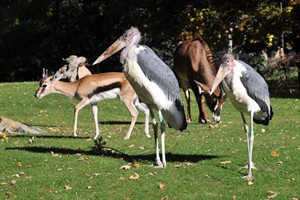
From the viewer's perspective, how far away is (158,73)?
10.4 meters

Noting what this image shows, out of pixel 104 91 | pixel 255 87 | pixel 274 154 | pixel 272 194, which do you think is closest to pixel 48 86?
pixel 104 91

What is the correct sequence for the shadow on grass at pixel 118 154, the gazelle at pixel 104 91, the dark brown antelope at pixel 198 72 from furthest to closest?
the dark brown antelope at pixel 198 72 → the gazelle at pixel 104 91 → the shadow on grass at pixel 118 154

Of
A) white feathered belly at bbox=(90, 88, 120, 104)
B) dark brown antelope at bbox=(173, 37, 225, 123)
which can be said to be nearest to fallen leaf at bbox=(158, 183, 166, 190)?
white feathered belly at bbox=(90, 88, 120, 104)

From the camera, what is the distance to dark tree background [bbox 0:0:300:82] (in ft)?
93.3

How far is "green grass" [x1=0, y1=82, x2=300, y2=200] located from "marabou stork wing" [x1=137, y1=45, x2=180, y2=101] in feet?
3.78

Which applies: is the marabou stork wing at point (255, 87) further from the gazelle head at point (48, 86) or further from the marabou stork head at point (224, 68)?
the gazelle head at point (48, 86)

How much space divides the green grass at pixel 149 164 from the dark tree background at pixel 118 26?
12.0m

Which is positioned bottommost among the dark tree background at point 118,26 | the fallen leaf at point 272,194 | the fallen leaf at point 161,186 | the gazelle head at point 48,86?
the fallen leaf at point 272,194

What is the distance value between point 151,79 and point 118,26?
97.8 feet

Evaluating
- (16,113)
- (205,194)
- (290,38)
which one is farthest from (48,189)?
(290,38)

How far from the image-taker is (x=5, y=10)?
156 ft

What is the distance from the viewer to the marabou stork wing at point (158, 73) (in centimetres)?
1036

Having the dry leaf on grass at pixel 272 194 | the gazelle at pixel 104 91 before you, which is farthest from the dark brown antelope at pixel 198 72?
the dry leaf on grass at pixel 272 194

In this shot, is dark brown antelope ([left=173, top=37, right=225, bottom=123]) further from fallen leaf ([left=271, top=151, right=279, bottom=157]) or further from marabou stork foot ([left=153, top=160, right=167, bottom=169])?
marabou stork foot ([left=153, top=160, right=167, bottom=169])
